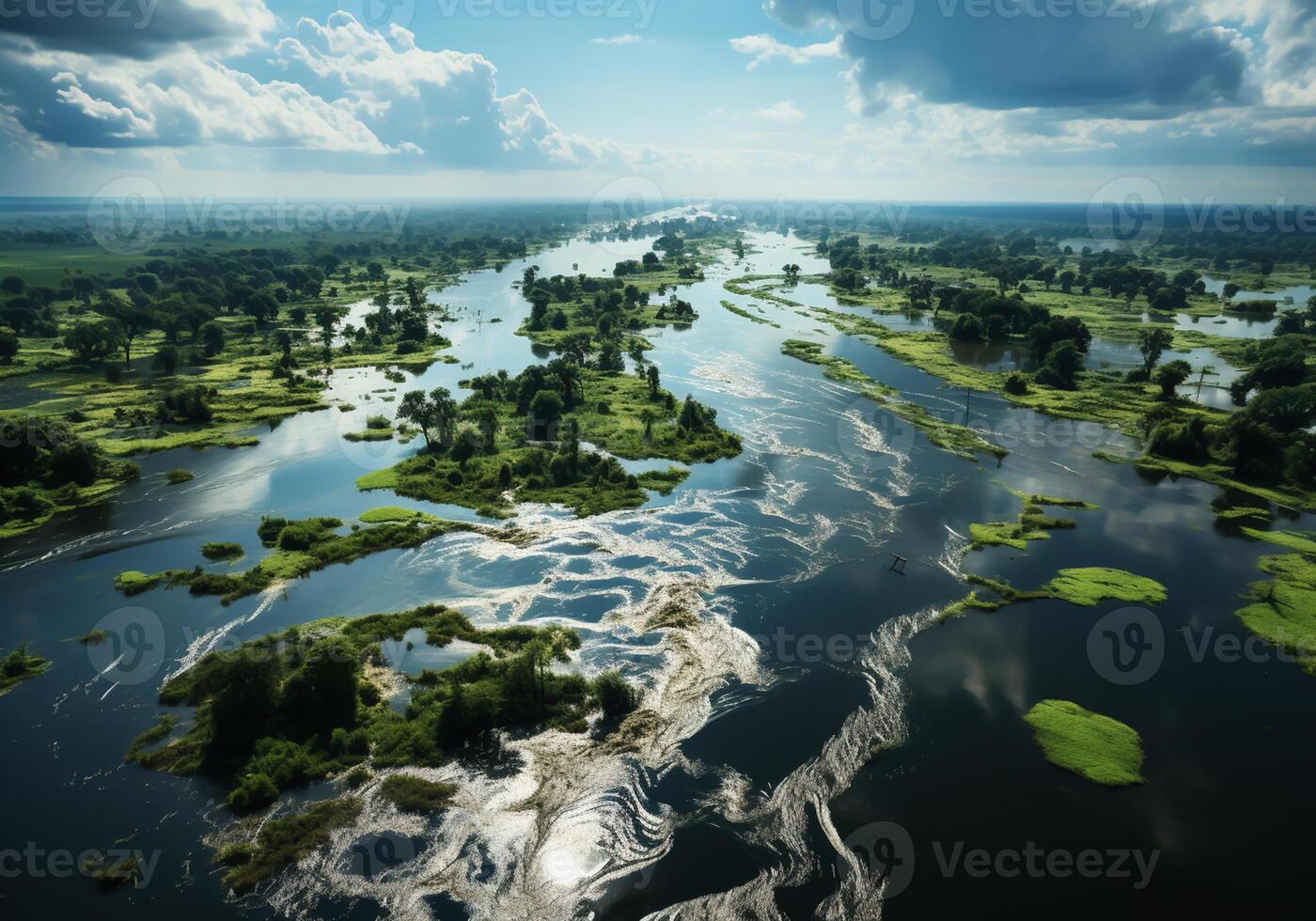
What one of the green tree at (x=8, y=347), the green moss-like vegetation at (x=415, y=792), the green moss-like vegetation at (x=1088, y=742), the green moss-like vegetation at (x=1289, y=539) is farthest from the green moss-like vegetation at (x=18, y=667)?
the green tree at (x=8, y=347)

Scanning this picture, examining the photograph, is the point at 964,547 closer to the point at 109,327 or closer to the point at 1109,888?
the point at 1109,888

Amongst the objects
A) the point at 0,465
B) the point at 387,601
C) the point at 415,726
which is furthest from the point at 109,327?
the point at 415,726

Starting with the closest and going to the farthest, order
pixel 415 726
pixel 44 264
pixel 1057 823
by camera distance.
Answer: pixel 1057 823, pixel 415 726, pixel 44 264

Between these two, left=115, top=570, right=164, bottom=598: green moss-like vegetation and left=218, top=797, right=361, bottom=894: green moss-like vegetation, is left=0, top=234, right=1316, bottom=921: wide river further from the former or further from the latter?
left=115, top=570, right=164, bottom=598: green moss-like vegetation

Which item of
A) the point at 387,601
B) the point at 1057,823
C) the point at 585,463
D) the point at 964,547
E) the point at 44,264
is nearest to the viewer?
the point at 1057,823

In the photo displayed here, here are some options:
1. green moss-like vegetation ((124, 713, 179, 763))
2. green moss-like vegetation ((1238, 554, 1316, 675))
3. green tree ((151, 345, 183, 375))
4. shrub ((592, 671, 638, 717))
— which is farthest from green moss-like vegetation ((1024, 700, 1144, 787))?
green tree ((151, 345, 183, 375))
